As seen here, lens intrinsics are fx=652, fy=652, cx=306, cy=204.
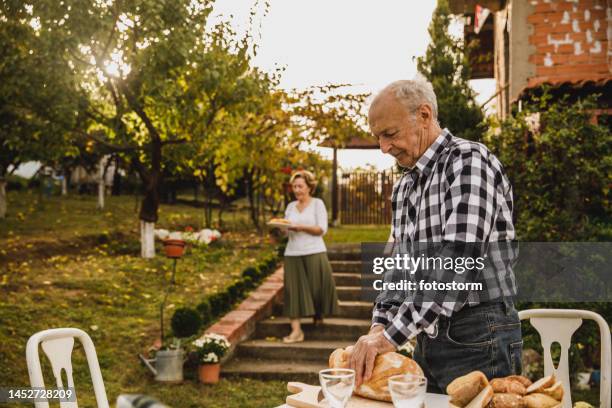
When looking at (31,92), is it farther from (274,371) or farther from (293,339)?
(274,371)

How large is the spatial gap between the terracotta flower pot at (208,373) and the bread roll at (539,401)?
18.1ft

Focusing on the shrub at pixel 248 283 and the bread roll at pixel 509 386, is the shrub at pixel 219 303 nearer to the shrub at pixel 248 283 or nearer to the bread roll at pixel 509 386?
the shrub at pixel 248 283

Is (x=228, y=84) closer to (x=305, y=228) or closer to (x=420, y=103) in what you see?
(x=305, y=228)

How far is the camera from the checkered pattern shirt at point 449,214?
2.03 meters

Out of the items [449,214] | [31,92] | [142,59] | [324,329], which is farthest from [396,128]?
[31,92]

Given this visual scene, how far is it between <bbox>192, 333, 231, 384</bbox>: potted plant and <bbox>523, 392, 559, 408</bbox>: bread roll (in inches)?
213

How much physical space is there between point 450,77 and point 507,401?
10381 millimetres

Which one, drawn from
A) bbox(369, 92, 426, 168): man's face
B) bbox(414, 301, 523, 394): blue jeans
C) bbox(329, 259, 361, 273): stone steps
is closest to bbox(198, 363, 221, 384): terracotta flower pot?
bbox(329, 259, 361, 273): stone steps

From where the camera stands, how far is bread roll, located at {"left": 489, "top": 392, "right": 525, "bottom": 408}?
66.1 inches

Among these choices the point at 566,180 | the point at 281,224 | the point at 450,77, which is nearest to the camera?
the point at 566,180

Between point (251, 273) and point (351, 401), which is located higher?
point (351, 401)

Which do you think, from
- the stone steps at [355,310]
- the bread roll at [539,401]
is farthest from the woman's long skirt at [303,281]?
the bread roll at [539,401]

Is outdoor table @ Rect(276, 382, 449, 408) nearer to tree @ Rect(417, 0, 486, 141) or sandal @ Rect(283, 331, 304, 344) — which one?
sandal @ Rect(283, 331, 304, 344)

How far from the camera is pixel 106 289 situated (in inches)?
351
